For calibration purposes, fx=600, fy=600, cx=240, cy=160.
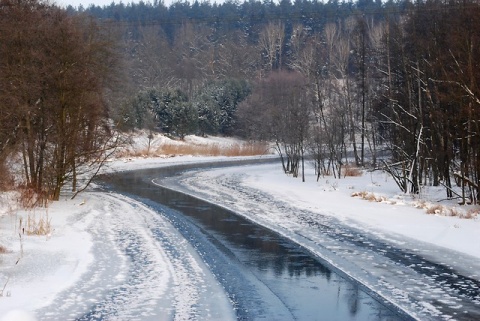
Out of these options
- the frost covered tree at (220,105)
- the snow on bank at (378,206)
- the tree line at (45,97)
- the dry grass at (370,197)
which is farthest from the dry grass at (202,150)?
the dry grass at (370,197)

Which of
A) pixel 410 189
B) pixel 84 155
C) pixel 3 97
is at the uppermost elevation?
pixel 3 97

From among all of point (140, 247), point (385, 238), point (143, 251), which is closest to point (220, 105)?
point (385, 238)

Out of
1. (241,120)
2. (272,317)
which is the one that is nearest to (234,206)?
(272,317)

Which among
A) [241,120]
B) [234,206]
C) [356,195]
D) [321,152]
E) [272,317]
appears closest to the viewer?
[272,317]

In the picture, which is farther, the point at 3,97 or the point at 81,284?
the point at 3,97

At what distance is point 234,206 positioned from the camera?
20.8 m

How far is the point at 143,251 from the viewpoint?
39.8 ft

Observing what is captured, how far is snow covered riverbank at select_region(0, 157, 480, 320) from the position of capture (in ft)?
27.3

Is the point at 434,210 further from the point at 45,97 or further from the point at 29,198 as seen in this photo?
the point at 45,97

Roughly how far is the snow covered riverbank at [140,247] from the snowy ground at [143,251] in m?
0.02

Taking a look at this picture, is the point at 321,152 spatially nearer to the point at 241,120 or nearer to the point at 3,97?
the point at 3,97

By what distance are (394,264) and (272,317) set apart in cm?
413

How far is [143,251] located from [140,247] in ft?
1.55

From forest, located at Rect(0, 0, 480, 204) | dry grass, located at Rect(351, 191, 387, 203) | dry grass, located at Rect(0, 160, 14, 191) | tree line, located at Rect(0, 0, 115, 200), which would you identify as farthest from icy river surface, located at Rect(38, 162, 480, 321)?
dry grass, located at Rect(351, 191, 387, 203)
